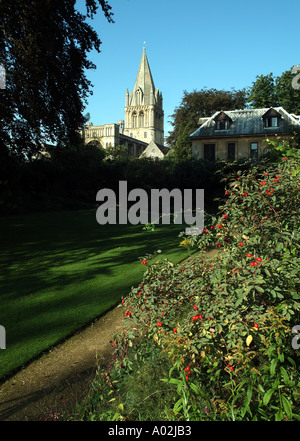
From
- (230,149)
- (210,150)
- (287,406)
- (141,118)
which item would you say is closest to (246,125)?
(230,149)

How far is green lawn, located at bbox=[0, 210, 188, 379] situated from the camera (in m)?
5.09

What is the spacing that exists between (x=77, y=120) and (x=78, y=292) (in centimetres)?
903

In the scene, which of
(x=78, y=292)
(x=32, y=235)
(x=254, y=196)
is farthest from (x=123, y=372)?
(x=32, y=235)

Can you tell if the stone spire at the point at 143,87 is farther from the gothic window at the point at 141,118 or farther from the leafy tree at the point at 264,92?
the leafy tree at the point at 264,92

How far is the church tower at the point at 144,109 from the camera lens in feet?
353

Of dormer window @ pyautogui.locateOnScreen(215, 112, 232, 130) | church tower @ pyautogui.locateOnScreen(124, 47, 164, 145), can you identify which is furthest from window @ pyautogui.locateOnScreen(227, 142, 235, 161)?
church tower @ pyautogui.locateOnScreen(124, 47, 164, 145)

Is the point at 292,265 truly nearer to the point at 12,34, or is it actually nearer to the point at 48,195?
the point at 12,34

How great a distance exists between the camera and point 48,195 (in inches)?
1003

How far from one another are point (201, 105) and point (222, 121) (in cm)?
885

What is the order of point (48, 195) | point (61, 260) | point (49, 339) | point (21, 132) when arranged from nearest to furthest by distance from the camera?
point (49, 339) < point (61, 260) < point (21, 132) < point (48, 195)

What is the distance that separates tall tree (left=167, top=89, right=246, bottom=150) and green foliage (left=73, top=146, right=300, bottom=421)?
4060 centimetres

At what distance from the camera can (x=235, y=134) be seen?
3566cm

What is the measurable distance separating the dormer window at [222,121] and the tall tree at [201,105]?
626 cm
